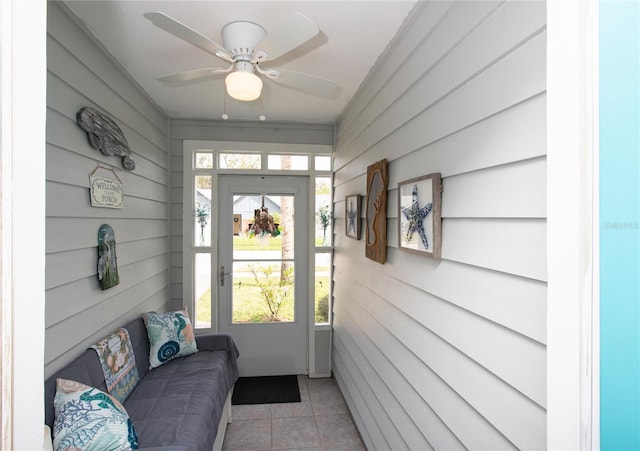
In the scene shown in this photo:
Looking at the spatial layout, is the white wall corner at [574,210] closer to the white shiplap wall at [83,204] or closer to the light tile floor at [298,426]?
the white shiplap wall at [83,204]

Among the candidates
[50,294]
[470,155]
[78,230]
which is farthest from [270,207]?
[470,155]

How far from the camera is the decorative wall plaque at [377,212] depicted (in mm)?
2080

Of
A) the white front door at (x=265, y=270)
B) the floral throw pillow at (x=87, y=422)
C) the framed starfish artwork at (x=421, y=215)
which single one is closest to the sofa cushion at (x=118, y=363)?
the floral throw pillow at (x=87, y=422)

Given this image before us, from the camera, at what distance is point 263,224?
366cm

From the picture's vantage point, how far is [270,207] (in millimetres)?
3676

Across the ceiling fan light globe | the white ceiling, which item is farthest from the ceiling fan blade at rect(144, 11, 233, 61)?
the white ceiling

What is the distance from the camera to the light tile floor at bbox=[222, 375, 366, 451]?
8.29 ft

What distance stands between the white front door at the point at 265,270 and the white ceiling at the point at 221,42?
919 millimetres

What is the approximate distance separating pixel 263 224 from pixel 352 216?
116cm

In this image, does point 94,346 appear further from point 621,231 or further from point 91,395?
→ point 621,231

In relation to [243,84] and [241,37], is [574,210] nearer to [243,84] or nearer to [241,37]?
[243,84]

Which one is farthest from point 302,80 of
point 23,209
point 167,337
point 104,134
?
point 167,337

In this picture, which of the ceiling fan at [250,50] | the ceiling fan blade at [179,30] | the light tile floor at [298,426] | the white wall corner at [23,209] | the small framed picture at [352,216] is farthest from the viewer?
the small framed picture at [352,216]

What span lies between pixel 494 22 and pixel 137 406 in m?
2.46
